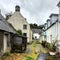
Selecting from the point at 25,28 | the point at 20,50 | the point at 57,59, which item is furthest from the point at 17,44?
the point at 25,28

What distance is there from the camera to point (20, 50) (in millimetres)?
24391

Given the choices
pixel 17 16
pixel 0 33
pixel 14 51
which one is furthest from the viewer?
pixel 17 16

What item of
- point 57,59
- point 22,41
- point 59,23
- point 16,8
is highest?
point 16,8

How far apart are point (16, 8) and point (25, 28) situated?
600 centimetres

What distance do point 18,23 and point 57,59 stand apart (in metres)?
32.9

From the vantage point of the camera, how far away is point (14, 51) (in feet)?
78.4

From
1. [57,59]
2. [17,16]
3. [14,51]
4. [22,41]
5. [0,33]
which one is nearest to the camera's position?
[57,59]

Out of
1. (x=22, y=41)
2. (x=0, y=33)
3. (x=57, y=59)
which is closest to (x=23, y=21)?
(x=22, y=41)

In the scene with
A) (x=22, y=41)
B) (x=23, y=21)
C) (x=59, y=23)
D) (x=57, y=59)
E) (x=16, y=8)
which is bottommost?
(x=57, y=59)

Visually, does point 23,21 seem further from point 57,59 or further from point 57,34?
point 57,59

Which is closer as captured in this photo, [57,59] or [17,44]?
[57,59]

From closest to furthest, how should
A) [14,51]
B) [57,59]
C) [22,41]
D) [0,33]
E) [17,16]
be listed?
[57,59]
[0,33]
[14,51]
[22,41]
[17,16]

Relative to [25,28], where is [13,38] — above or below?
below

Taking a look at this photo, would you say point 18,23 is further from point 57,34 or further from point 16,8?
point 57,34
